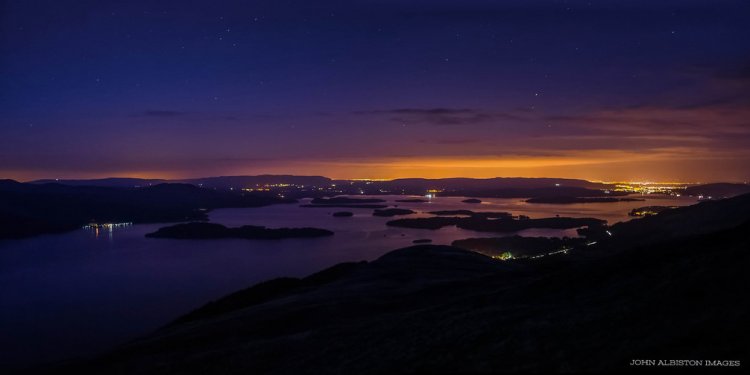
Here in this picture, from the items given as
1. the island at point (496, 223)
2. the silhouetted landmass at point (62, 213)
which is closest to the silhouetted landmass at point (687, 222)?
the island at point (496, 223)

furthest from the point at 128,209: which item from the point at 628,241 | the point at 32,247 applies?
the point at 628,241

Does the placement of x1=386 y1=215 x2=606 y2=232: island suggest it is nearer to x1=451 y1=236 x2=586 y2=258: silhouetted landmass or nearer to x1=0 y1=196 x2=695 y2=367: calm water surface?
x1=0 y1=196 x2=695 y2=367: calm water surface

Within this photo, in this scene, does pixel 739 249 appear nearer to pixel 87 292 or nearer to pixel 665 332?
pixel 665 332

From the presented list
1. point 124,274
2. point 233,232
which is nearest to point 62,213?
point 233,232

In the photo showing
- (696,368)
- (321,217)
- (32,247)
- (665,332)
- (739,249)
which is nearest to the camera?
(696,368)

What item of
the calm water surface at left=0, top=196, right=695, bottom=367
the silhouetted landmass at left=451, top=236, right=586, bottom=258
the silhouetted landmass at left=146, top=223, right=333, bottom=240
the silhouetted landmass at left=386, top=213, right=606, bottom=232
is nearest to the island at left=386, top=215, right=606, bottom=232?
the silhouetted landmass at left=386, top=213, right=606, bottom=232

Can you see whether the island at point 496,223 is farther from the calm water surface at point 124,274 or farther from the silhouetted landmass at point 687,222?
the silhouetted landmass at point 687,222

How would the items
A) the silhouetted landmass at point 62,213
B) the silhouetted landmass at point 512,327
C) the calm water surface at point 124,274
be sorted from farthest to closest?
the silhouetted landmass at point 62,213
the calm water surface at point 124,274
the silhouetted landmass at point 512,327
